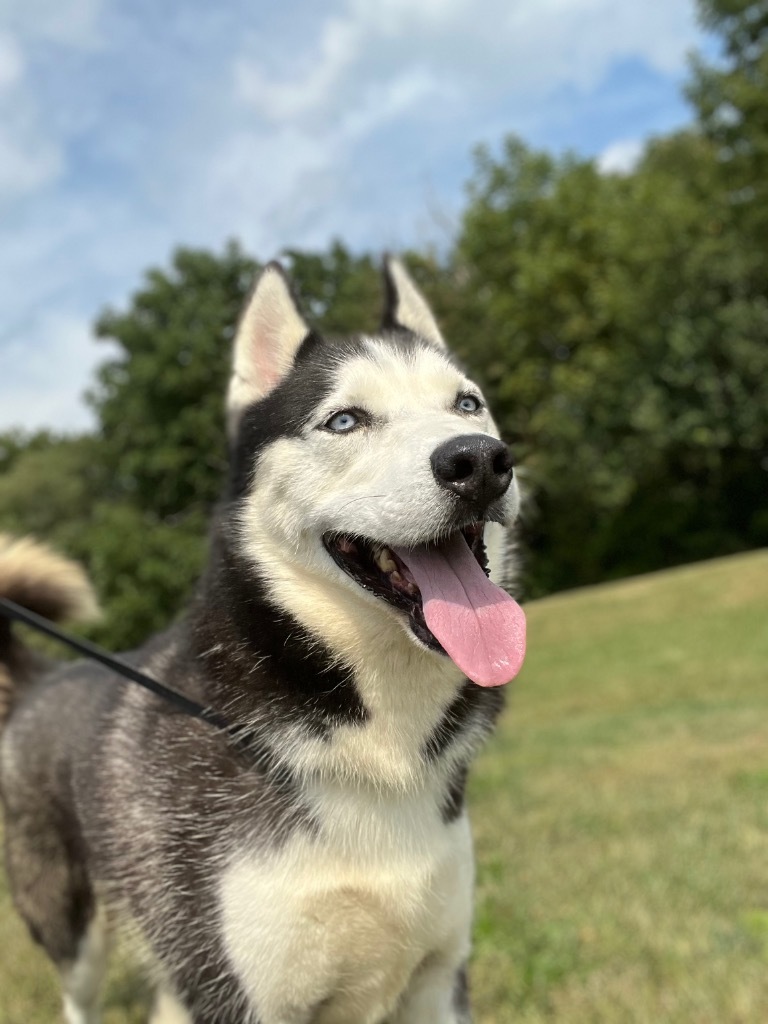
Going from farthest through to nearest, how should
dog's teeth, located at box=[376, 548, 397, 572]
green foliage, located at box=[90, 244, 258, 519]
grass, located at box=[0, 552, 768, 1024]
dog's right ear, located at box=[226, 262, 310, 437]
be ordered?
green foliage, located at box=[90, 244, 258, 519] < grass, located at box=[0, 552, 768, 1024] < dog's right ear, located at box=[226, 262, 310, 437] < dog's teeth, located at box=[376, 548, 397, 572]

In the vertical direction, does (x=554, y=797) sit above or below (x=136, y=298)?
below

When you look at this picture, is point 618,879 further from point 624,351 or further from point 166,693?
point 624,351

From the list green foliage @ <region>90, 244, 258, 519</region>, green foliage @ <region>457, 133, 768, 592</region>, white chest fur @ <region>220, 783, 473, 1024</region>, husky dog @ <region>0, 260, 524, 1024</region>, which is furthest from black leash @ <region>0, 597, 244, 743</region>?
green foliage @ <region>90, 244, 258, 519</region>

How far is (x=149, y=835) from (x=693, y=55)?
27.0 metres

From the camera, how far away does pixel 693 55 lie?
950 inches

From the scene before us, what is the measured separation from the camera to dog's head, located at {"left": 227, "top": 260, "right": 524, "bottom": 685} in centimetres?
222

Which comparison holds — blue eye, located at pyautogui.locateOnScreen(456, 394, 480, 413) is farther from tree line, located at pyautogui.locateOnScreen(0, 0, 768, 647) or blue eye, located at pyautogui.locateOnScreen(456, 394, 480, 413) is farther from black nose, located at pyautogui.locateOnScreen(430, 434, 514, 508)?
tree line, located at pyautogui.locateOnScreen(0, 0, 768, 647)

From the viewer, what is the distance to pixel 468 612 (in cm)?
229

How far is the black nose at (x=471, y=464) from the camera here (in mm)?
2174

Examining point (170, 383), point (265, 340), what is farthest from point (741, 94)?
point (265, 340)

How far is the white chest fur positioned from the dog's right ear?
1313mm

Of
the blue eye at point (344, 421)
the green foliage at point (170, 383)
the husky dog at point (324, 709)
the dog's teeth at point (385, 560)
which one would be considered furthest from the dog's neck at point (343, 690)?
the green foliage at point (170, 383)

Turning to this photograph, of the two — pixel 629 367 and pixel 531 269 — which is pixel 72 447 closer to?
pixel 531 269

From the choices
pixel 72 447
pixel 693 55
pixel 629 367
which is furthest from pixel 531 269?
pixel 72 447
